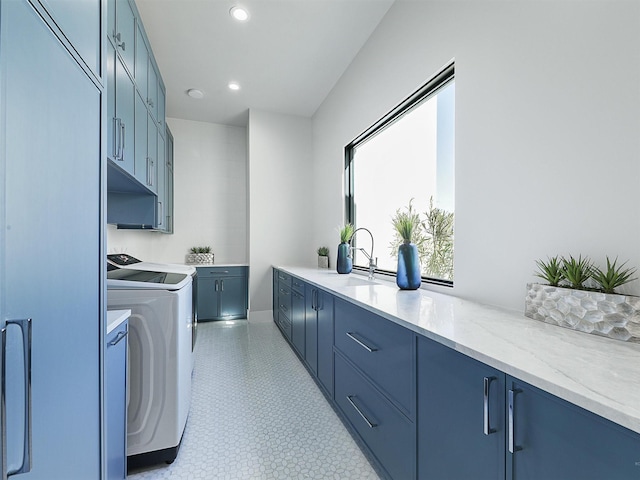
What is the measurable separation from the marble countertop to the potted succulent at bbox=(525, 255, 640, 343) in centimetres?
4

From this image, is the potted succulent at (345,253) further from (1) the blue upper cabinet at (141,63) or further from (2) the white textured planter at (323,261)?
(1) the blue upper cabinet at (141,63)

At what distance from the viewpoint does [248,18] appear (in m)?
2.42

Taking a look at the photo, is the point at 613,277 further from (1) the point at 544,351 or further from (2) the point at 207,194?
(2) the point at 207,194

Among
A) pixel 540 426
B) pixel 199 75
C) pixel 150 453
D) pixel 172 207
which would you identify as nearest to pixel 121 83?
pixel 199 75

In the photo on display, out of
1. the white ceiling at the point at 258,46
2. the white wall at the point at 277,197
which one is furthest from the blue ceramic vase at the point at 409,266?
the white wall at the point at 277,197

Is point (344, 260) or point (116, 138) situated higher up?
point (116, 138)

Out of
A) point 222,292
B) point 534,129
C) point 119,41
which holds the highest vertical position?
point 119,41

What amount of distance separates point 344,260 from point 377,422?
166 centimetres

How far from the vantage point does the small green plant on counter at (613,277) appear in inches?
36.4

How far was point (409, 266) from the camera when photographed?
1.87 metres

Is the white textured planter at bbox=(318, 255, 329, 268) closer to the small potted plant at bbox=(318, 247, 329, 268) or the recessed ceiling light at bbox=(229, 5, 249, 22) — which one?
the small potted plant at bbox=(318, 247, 329, 268)

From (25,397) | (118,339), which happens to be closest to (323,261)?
(118,339)

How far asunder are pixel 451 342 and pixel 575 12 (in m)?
1.29

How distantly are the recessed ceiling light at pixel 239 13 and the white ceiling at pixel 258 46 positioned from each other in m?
0.04
